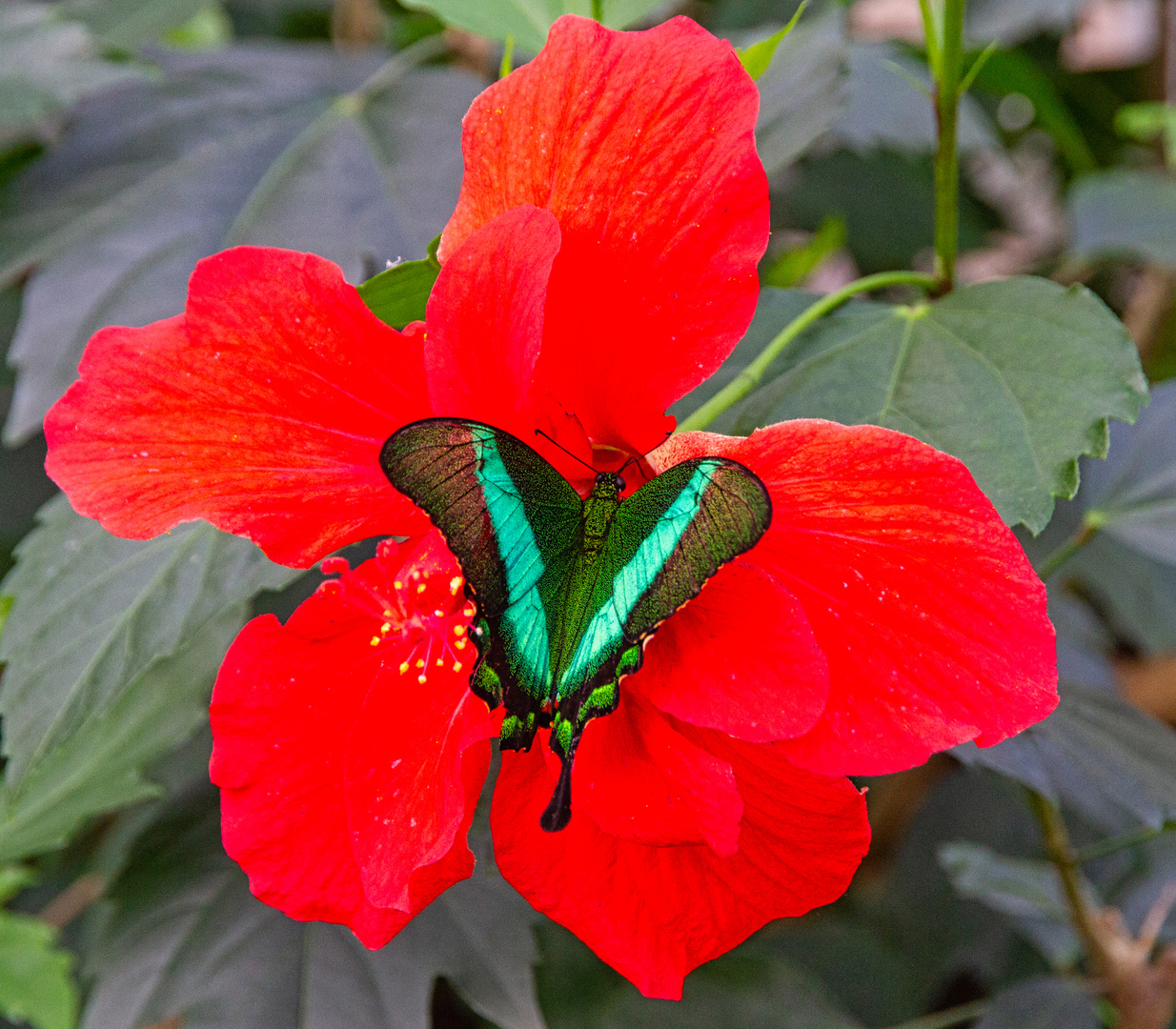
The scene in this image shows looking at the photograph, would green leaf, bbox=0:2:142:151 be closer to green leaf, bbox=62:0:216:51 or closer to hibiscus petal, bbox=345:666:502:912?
green leaf, bbox=62:0:216:51

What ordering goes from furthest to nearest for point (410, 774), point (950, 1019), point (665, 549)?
point (950, 1019) < point (410, 774) < point (665, 549)

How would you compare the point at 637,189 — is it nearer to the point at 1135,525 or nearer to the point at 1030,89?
the point at 1135,525

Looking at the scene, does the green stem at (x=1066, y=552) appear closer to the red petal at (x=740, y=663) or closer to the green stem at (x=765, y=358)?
the green stem at (x=765, y=358)

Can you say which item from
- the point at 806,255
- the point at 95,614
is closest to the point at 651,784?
the point at 95,614

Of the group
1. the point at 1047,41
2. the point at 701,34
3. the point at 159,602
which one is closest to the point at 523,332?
the point at 701,34

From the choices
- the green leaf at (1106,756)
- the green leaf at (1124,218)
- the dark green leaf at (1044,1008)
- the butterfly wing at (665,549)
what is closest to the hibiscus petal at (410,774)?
the butterfly wing at (665,549)

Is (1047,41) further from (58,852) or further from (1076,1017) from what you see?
(58,852)
